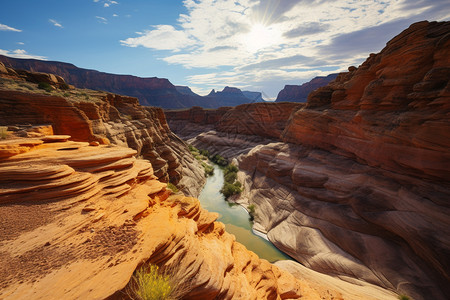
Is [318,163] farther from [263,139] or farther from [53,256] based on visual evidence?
[263,139]

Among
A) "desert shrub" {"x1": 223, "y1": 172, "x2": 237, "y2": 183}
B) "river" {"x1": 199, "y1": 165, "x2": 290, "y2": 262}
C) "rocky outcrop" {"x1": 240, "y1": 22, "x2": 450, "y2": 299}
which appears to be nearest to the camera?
"rocky outcrop" {"x1": 240, "y1": 22, "x2": 450, "y2": 299}

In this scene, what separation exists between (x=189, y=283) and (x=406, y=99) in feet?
58.3

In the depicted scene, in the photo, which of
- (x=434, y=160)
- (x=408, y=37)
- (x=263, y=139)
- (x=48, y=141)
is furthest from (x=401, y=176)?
(x=263, y=139)

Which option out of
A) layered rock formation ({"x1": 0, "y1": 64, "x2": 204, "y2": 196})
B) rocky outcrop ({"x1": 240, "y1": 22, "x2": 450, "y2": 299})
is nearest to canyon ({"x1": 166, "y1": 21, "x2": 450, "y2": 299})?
rocky outcrop ({"x1": 240, "y1": 22, "x2": 450, "y2": 299})

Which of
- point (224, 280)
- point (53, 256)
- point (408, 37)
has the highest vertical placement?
point (408, 37)

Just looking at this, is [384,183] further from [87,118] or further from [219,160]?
[219,160]

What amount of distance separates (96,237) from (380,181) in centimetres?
1693

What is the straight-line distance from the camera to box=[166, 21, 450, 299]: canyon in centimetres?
1008

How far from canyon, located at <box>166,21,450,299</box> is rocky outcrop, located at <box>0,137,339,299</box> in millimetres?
5349

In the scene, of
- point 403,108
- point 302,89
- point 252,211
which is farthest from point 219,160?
point 302,89

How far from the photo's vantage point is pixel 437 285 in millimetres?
8906

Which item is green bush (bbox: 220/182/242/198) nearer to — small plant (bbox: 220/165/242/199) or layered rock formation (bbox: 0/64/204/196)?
small plant (bbox: 220/165/242/199)

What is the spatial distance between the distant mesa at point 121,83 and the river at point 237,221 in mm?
108892

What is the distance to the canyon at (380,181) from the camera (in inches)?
397
